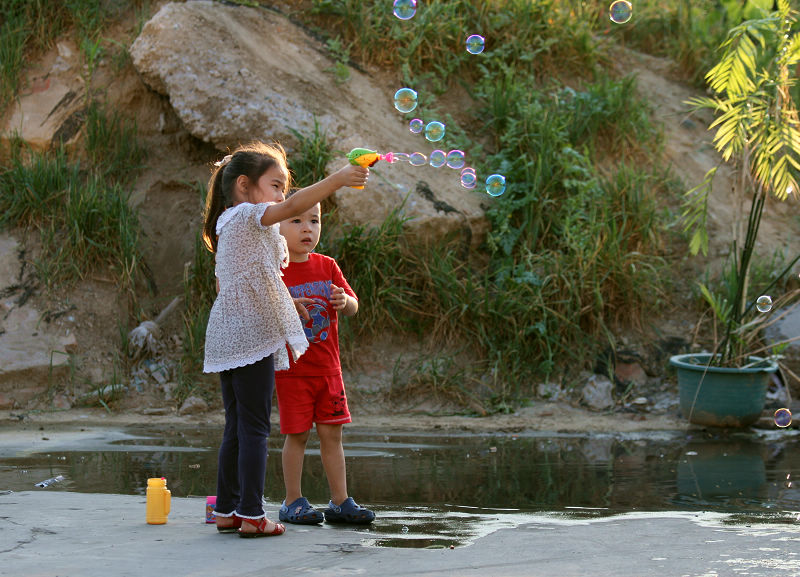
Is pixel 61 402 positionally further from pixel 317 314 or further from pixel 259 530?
pixel 259 530

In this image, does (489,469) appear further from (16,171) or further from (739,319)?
(16,171)

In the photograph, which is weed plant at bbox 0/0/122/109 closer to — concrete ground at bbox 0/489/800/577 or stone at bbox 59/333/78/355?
stone at bbox 59/333/78/355

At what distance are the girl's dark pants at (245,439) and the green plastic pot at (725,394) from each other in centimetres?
378

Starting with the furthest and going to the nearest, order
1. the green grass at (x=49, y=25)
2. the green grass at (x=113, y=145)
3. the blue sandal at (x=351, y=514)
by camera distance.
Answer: the green grass at (x=49, y=25)
the green grass at (x=113, y=145)
the blue sandal at (x=351, y=514)

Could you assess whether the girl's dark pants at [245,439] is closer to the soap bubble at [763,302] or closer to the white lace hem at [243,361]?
the white lace hem at [243,361]

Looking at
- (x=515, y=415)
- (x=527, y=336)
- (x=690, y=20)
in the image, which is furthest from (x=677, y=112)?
(x=515, y=415)

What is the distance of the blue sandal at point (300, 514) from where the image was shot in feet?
12.4

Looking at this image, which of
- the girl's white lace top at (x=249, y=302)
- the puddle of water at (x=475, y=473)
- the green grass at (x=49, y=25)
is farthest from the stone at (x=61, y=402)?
the girl's white lace top at (x=249, y=302)

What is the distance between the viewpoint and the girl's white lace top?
3.47 metres

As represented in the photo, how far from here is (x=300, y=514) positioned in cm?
378

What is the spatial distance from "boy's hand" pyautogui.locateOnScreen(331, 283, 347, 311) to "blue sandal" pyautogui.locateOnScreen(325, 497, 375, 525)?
29.9 inches

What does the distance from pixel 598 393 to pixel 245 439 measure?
13.8 feet

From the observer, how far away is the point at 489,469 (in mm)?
5215

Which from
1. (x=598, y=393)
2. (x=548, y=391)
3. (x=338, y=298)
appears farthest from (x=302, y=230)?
(x=598, y=393)
